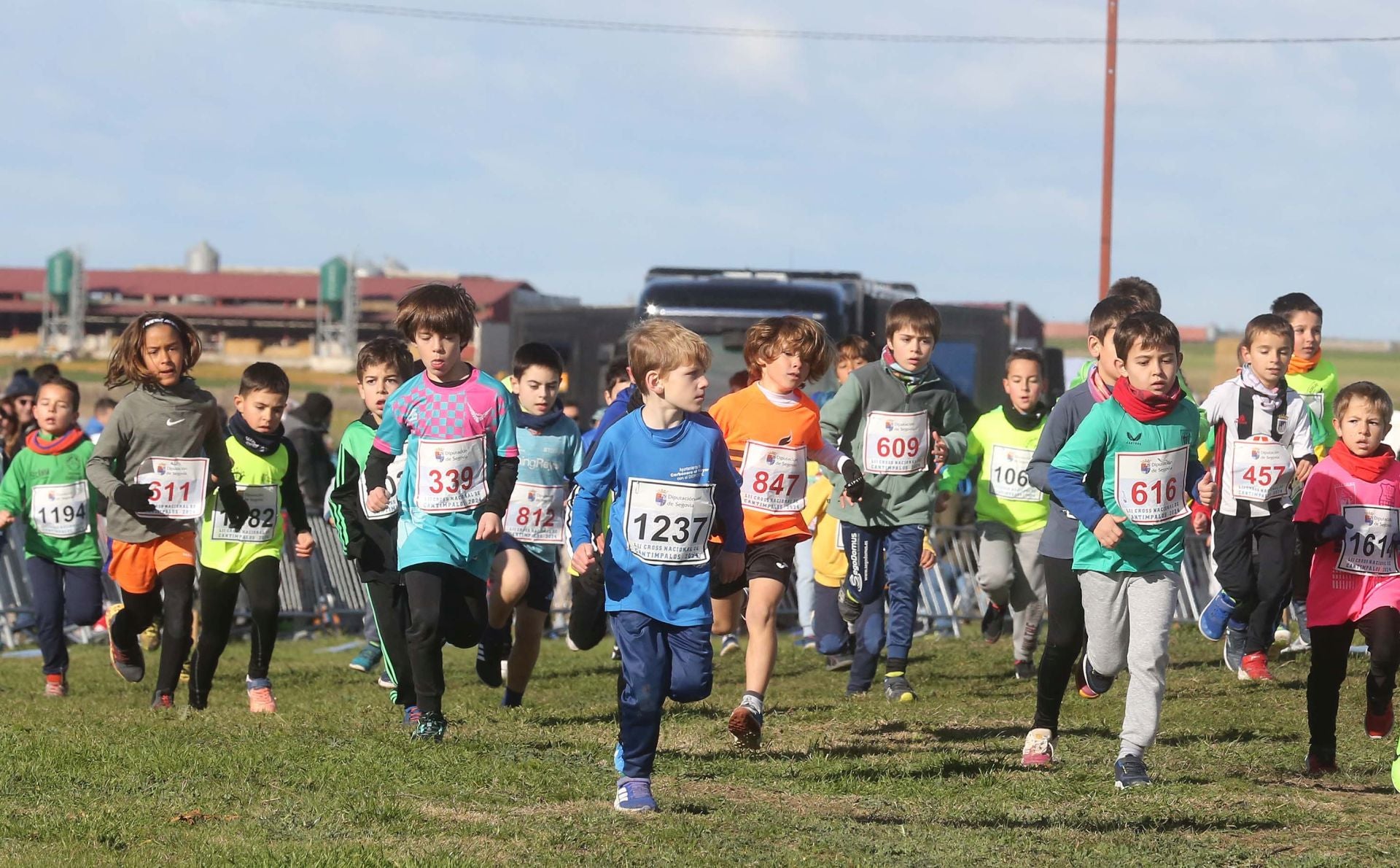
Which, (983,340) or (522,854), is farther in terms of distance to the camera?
(983,340)

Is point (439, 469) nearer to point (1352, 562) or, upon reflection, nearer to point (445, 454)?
point (445, 454)

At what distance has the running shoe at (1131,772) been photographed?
6934 millimetres

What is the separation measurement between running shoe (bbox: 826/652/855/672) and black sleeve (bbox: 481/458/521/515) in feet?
13.3

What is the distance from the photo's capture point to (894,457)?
9.98 metres

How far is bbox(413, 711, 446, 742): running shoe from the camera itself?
25.5 ft

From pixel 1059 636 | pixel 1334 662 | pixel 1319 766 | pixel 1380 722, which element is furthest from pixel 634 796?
pixel 1380 722

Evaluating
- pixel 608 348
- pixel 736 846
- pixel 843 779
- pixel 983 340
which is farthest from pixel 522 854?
pixel 983 340

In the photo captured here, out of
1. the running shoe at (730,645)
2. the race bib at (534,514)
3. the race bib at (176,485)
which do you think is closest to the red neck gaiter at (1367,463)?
the race bib at (534,514)

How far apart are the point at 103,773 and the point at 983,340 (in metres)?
20.0

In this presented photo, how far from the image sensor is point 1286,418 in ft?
30.6

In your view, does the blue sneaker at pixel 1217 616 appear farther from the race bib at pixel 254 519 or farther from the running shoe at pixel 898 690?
Result: the race bib at pixel 254 519

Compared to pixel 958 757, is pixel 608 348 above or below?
above

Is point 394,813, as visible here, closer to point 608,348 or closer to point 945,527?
point 945,527

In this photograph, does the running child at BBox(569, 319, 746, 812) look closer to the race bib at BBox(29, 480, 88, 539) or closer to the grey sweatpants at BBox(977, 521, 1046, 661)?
the grey sweatpants at BBox(977, 521, 1046, 661)
